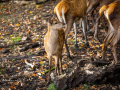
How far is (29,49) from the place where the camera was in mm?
5969

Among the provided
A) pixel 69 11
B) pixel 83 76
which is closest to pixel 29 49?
pixel 69 11

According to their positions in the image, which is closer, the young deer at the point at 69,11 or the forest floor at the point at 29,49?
the forest floor at the point at 29,49

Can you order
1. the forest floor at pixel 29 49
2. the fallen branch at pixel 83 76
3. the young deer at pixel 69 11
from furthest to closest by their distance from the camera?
the young deer at pixel 69 11
the forest floor at pixel 29 49
the fallen branch at pixel 83 76

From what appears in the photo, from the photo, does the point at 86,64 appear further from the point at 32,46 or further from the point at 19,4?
the point at 19,4

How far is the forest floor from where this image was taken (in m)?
4.41

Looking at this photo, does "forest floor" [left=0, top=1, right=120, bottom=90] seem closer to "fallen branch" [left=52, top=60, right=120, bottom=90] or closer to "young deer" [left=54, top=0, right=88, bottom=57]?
"fallen branch" [left=52, top=60, right=120, bottom=90]

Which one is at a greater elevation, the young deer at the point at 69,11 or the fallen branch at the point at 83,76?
the young deer at the point at 69,11

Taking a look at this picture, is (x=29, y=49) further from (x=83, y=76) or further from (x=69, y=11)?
(x=83, y=76)

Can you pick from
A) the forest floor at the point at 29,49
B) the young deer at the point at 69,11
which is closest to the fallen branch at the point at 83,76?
the forest floor at the point at 29,49

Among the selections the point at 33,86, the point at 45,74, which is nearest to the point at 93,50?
the point at 45,74

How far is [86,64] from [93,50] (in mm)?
1402

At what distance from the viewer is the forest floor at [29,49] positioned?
14.5 feet

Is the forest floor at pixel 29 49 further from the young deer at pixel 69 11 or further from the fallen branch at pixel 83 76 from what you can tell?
the young deer at pixel 69 11

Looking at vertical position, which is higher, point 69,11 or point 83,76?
point 69,11
